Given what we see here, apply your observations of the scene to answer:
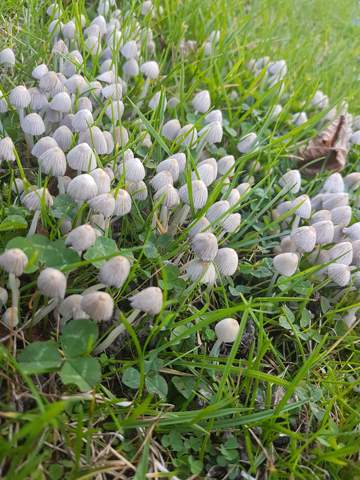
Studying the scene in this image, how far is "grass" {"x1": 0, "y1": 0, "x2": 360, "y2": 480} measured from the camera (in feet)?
4.08

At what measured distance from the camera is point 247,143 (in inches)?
86.5

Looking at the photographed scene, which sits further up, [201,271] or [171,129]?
[171,129]

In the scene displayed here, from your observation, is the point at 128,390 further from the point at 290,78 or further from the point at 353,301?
the point at 290,78

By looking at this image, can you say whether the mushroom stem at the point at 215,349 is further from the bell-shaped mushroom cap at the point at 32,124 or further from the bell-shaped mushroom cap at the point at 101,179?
the bell-shaped mushroom cap at the point at 32,124

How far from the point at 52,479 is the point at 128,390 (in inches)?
13.9

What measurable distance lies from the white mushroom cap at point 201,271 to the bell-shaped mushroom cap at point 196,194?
251 mm

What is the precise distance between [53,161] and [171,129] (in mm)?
598

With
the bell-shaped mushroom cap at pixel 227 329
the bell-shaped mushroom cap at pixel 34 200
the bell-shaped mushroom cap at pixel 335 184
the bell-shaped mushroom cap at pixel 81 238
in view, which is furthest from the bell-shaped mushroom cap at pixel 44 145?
the bell-shaped mushroom cap at pixel 335 184

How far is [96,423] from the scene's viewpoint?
52.6 inches

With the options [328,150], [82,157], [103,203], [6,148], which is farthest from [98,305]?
[328,150]

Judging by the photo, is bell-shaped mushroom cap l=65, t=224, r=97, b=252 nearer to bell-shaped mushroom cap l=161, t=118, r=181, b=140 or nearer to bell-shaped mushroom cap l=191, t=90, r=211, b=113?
bell-shaped mushroom cap l=161, t=118, r=181, b=140

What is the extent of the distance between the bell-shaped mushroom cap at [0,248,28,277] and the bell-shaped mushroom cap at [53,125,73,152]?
22.6 inches

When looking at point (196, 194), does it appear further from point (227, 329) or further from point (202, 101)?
point (202, 101)

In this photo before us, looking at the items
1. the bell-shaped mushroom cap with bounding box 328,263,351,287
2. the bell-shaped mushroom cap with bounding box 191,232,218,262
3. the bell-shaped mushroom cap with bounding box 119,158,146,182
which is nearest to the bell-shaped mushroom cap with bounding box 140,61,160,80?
the bell-shaped mushroom cap with bounding box 119,158,146,182
